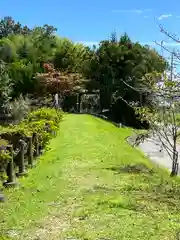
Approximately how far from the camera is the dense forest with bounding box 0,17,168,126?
125 ft

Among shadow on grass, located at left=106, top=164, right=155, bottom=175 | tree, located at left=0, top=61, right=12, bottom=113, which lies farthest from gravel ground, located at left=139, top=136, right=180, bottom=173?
tree, located at left=0, top=61, right=12, bottom=113

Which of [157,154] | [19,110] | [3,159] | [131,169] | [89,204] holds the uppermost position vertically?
[19,110]

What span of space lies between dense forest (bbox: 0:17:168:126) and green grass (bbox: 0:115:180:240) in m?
24.5

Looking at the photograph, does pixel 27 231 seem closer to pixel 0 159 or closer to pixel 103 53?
pixel 0 159

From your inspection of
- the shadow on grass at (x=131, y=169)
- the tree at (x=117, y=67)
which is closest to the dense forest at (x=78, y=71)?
the tree at (x=117, y=67)

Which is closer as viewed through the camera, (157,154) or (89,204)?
(89,204)

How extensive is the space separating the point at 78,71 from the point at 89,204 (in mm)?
35765

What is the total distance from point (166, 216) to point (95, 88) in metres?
33.7

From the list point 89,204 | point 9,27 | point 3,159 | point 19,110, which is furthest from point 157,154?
point 9,27

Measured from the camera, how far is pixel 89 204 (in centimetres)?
795

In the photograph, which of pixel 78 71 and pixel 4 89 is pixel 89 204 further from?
pixel 78 71

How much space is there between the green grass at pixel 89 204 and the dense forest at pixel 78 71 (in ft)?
80.3

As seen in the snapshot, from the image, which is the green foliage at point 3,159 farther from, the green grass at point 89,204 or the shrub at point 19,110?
the shrub at point 19,110

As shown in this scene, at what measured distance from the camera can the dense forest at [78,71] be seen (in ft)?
125
